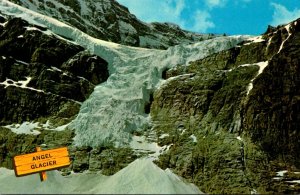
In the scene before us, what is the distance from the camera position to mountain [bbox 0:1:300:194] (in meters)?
64.2

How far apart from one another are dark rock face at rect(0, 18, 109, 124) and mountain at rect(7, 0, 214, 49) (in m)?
44.7

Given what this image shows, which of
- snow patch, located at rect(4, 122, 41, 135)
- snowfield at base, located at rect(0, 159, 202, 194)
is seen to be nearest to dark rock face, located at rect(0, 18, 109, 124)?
snow patch, located at rect(4, 122, 41, 135)

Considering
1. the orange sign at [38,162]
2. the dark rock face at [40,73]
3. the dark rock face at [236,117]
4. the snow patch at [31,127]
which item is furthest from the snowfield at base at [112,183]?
the orange sign at [38,162]

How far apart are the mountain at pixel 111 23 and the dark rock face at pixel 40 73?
44702 mm

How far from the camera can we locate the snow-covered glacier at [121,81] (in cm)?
7462

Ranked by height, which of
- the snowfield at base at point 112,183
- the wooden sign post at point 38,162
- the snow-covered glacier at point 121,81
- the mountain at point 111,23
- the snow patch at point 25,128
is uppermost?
the mountain at point 111,23

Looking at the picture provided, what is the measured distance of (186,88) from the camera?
254ft

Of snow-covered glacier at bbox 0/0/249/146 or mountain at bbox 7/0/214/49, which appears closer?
snow-covered glacier at bbox 0/0/249/146

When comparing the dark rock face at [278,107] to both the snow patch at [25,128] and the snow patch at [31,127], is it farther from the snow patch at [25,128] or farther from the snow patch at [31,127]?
the snow patch at [25,128]

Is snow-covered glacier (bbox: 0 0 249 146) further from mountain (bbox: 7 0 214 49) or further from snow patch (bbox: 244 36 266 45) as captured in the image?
mountain (bbox: 7 0 214 49)

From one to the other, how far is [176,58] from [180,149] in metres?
21.6

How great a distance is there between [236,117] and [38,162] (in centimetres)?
3721

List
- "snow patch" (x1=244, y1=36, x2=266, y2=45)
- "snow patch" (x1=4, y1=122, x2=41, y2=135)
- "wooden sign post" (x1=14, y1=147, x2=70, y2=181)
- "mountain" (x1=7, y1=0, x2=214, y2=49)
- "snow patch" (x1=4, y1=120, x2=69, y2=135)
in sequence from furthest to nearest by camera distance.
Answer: "mountain" (x1=7, y1=0, x2=214, y2=49) < "snow patch" (x1=244, y1=36, x2=266, y2=45) < "snow patch" (x1=4, y1=120, x2=69, y2=135) < "snow patch" (x1=4, y1=122, x2=41, y2=135) < "wooden sign post" (x1=14, y1=147, x2=70, y2=181)

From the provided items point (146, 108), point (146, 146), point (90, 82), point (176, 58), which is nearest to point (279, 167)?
point (146, 146)
